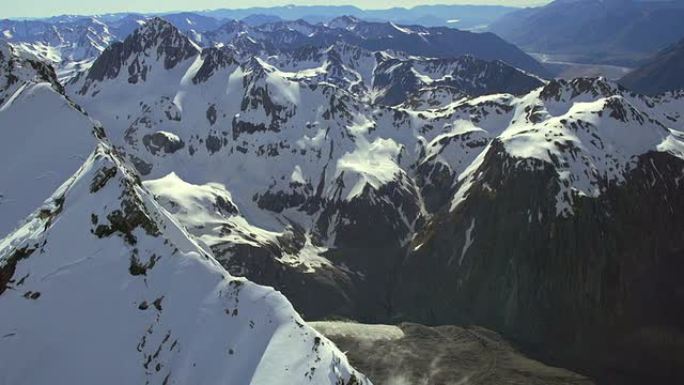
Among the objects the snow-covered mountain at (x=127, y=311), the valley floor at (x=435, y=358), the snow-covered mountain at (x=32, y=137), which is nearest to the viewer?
the snow-covered mountain at (x=127, y=311)

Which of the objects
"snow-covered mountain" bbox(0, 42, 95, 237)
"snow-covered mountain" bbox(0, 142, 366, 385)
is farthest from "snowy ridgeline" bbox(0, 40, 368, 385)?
"snow-covered mountain" bbox(0, 42, 95, 237)

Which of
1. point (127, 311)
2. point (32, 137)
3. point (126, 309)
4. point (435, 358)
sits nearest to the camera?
point (127, 311)

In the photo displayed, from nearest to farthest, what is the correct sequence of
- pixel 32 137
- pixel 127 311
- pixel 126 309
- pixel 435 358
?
pixel 127 311, pixel 126 309, pixel 32 137, pixel 435 358

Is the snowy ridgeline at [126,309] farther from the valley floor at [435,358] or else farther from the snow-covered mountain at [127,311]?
the valley floor at [435,358]

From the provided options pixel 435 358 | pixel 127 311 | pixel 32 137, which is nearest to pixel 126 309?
pixel 127 311

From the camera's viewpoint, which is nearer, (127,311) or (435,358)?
(127,311)

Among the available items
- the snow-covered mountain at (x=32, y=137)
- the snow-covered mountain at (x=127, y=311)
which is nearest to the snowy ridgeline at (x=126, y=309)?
the snow-covered mountain at (x=127, y=311)

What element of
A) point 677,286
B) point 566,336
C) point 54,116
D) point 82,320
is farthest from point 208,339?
point 677,286

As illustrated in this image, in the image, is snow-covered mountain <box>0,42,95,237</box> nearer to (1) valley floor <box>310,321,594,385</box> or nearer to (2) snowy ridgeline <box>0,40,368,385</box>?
(2) snowy ridgeline <box>0,40,368,385</box>

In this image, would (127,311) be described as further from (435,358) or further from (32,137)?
(435,358)

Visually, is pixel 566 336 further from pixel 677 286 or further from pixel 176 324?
pixel 176 324

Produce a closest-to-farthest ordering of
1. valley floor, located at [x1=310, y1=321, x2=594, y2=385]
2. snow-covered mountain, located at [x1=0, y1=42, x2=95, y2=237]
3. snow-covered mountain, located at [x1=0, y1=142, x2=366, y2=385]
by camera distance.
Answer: snow-covered mountain, located at [x1=0, y1=142, x2=366, y2=385] < snow-covered mountain, located at [x1=0, y1=42, x2=95, y2=237] < valley floor, located at [x1=310, y1=321, x2=594, y2=385]

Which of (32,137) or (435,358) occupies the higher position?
(32,137)
